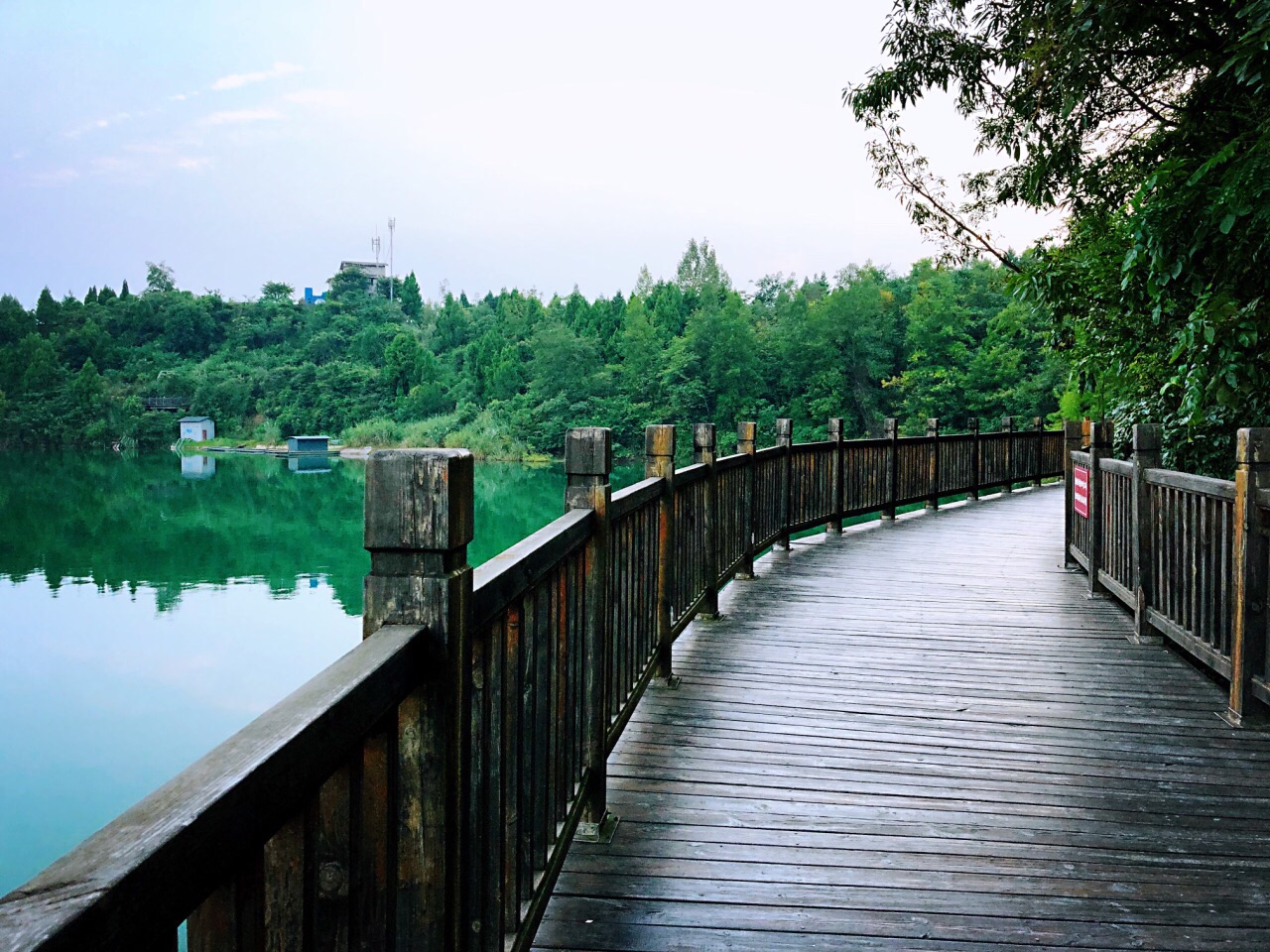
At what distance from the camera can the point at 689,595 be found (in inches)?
207

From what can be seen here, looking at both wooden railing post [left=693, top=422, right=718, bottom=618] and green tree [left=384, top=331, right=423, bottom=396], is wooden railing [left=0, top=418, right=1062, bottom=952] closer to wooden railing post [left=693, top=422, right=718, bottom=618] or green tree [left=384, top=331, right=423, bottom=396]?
wooden railing post [left=693, top=422, right=718, bottom=618]

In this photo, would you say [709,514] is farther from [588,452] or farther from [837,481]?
[837,481]

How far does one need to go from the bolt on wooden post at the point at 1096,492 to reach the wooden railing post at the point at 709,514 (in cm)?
279

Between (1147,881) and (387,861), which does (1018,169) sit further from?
(387,861)

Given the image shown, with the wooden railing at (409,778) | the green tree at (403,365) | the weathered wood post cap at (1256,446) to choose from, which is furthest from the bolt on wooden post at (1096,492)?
the green tree at (403,365)

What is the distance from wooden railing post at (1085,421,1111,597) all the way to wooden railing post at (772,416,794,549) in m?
2.55

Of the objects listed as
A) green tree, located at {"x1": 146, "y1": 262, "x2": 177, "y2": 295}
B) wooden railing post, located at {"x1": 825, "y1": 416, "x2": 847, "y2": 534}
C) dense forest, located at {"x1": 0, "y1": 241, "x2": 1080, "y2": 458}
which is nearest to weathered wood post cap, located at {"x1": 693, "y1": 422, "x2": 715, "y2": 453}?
wooden railing post, located at {"x1": 825, "y1": 416, "x2": 847, "y2": 534}

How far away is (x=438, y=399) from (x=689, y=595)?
67446 millimetres

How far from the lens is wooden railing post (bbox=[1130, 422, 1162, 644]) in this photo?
5.33 meters

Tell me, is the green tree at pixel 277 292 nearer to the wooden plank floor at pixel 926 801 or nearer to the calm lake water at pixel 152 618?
the calm lake water at pixel 152 618

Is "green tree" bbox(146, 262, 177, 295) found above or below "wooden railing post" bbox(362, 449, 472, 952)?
above

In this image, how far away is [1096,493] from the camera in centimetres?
658

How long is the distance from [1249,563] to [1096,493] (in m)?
2.87

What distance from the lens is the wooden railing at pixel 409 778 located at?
70cm
